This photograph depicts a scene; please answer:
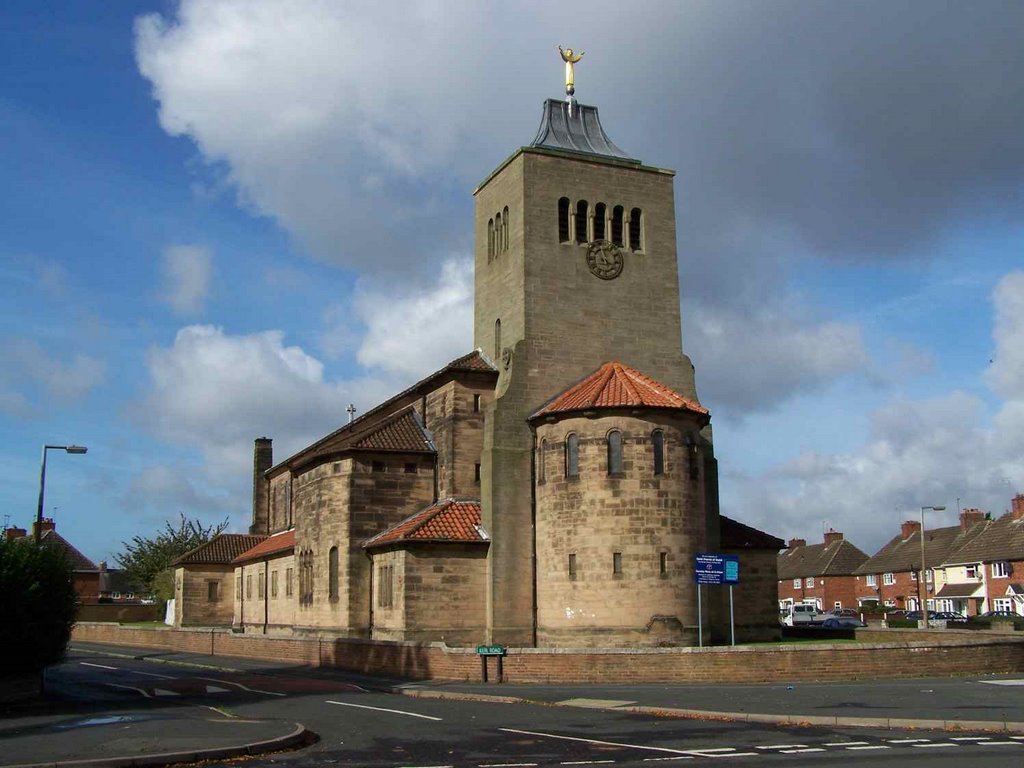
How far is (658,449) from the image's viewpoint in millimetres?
34000

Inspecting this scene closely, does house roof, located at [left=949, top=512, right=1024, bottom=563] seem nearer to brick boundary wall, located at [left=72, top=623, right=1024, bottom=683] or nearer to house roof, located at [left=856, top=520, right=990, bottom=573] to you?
house roof, located at [left=856, top=520, right=990, bottom=573]

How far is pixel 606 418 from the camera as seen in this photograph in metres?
34.2

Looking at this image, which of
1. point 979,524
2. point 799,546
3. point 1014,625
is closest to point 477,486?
point 1014,625

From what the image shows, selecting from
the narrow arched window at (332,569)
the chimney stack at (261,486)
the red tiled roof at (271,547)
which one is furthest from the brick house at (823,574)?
the narrow arched window at (332,569)

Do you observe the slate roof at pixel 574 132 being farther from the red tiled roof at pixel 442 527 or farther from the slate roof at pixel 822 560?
the slate roof at pixel 822 560

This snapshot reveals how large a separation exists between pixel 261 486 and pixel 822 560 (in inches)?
2078

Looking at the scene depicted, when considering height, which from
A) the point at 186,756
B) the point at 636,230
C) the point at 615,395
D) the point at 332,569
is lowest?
the point at 186,756

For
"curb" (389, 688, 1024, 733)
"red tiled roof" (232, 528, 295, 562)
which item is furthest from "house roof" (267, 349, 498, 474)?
Result: "curb" (389, 688, 1024, 733)

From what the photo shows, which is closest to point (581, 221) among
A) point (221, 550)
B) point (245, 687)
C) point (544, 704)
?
point (245, 687)

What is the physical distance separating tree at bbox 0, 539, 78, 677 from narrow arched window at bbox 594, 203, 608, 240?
22.4 m

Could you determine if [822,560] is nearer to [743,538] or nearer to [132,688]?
[743,538]

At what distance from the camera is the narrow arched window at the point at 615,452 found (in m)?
33.8

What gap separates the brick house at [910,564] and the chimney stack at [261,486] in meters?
46.4

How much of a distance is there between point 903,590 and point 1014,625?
33.3m
